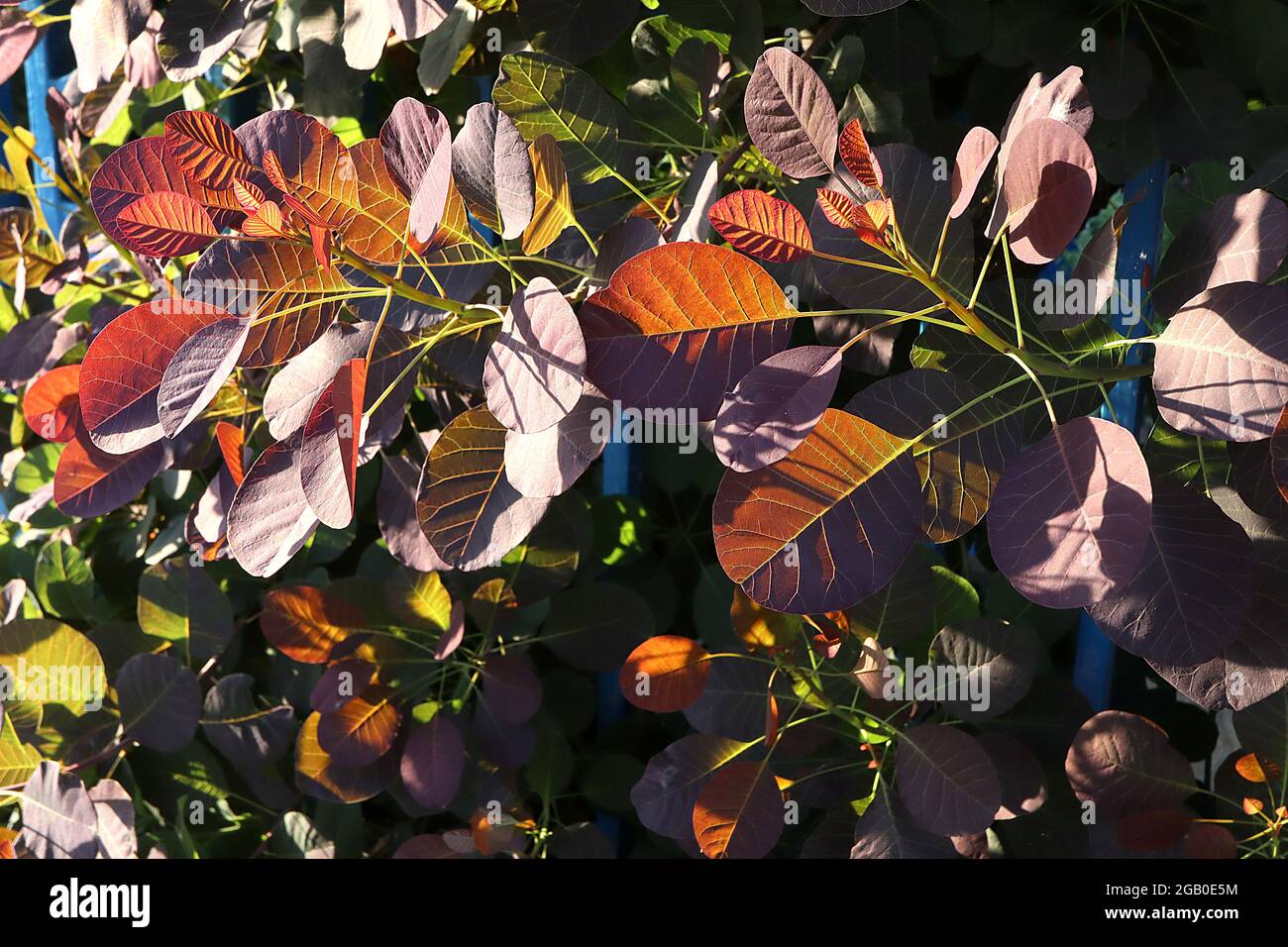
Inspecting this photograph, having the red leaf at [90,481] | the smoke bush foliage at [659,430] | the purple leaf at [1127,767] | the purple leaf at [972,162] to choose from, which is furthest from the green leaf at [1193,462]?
the red leaf at [90,481]

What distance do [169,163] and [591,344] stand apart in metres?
0.34

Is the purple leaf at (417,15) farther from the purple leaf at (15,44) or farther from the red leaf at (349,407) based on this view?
the purple leaf at (15,44)

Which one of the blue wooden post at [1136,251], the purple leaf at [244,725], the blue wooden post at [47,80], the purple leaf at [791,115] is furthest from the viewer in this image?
the blue wooden post at [47,80]

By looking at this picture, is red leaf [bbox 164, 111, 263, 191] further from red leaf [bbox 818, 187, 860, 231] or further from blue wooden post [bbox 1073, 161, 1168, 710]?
blue wooden post [bbox 1073, 161, 1168, 710]

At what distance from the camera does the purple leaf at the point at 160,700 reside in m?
1.24

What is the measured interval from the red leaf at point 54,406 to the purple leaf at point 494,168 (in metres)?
0.55

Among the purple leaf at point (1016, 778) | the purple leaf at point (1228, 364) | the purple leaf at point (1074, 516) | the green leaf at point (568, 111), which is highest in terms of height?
the green leaf at point (568, 111)

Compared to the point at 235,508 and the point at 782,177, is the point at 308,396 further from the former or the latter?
the point at 782,177

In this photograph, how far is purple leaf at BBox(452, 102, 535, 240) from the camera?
757mm

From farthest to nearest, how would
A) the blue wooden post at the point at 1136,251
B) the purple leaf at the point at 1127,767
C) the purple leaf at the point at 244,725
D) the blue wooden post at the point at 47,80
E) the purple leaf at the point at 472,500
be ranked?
the blue wooden post at the point at 47,80
the purple leaf at the point at 244,725
the blue wooden post at the point at 1136,251
the purple leaf at the point at 1127,767
the purple leaf at the point at 472,500

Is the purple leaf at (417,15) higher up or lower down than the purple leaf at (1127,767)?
higher up

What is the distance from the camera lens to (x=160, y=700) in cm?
124

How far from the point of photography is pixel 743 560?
701mm

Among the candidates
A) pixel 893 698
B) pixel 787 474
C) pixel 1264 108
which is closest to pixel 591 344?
pixel 787 474
